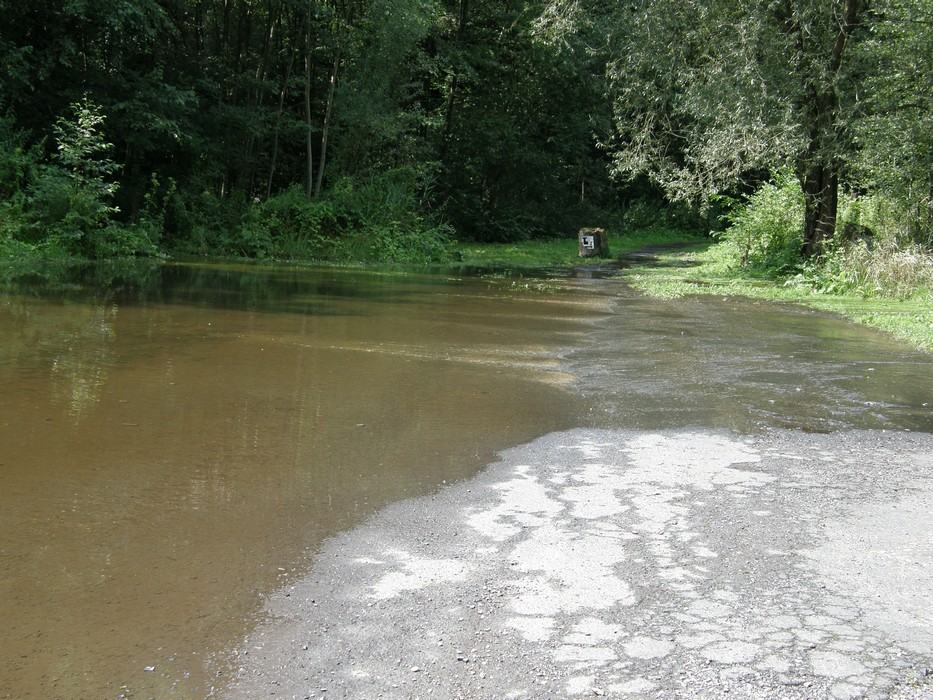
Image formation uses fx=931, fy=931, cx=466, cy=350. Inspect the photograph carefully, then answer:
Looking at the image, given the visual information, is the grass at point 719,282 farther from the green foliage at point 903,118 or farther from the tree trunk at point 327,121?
the tree trunk at point 327,121

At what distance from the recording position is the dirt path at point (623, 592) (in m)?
2.91

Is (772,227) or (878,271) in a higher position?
(772,227)

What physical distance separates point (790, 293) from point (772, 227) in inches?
233

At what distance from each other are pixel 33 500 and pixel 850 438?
4800mm

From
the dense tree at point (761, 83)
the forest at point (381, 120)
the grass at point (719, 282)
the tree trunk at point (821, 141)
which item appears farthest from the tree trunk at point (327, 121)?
the tree trunk at point (821, 141)

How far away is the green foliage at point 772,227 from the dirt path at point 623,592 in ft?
56.9

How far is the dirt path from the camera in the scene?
2.91 m

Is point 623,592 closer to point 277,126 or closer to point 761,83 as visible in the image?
point 761,83

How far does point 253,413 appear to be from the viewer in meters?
6.20

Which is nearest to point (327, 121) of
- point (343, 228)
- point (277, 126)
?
point (277, 126)

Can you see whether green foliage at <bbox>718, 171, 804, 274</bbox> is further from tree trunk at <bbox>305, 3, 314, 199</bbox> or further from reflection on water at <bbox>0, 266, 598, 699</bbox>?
reflection on water at <bbox>0, 266, 598, 699</bbox>

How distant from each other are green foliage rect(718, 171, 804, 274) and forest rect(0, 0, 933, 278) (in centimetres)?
A: 6

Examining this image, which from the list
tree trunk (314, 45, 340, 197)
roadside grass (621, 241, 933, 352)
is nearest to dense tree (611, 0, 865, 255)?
roadside grass (621, 241, 933, 352)

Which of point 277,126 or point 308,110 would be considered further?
point 308,110
